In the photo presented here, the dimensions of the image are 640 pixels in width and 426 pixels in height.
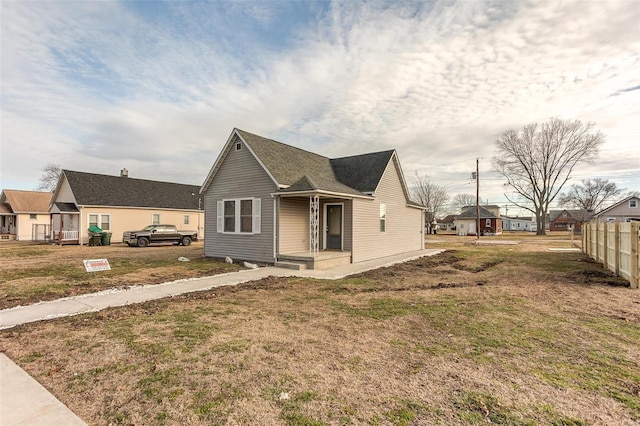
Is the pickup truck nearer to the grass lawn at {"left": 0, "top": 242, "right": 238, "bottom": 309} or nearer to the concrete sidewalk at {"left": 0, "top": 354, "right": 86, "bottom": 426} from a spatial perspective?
the grass lawn at {"left": 0, "top": 242, "right": 238, "bottom": 309}

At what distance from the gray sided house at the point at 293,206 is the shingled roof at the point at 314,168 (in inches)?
2.1

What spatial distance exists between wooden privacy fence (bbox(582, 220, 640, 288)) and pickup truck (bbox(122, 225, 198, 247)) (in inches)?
983

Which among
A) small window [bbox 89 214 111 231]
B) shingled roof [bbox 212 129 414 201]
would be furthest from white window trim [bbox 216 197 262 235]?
small window [bbox 89 214 111 231]

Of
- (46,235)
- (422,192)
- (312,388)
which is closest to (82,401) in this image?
(312,388)

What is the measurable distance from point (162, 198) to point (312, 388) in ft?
99.6

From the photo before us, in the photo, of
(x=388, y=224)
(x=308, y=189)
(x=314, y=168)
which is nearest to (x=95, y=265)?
(x=308, y=189)

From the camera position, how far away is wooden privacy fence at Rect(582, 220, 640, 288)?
8711mm

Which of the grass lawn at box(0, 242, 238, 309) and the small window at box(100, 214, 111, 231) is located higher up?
the small window at box(100, 214, 111, 231)

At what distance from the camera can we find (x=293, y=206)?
13.4m

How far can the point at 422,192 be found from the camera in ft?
176

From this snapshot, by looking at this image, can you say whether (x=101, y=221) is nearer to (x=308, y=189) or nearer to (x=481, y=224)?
(x=308, y=189)

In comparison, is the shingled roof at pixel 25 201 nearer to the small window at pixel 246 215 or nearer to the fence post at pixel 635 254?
the small window at pixel 246 215

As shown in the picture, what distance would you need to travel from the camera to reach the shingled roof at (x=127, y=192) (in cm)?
2475

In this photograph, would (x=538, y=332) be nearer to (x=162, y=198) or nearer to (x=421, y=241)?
(x=421, y=241)
